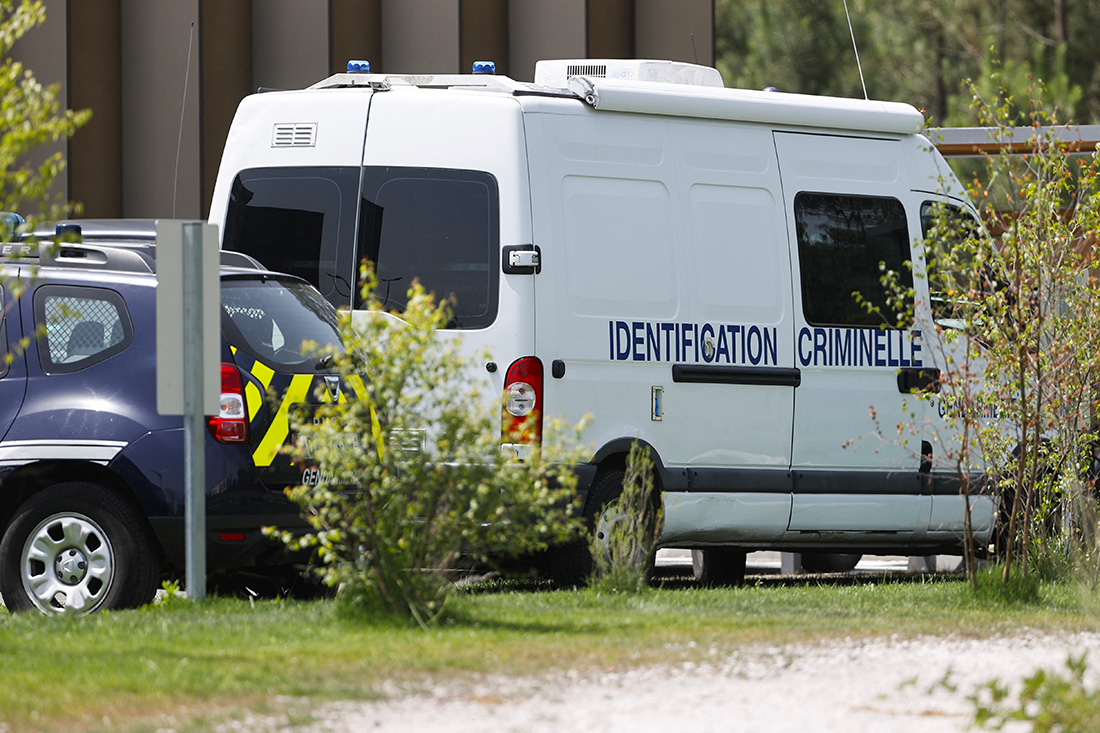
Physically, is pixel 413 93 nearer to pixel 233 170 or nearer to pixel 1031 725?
pixel 233 170

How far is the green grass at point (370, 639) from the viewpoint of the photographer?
5.63m

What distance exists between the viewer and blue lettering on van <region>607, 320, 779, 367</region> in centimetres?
918

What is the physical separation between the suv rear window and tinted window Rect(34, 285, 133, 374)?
0.48m

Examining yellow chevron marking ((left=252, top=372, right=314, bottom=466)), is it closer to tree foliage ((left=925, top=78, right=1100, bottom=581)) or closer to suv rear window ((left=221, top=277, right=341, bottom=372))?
suv rear window ((left=221, top=277, right=341, bottom=372))

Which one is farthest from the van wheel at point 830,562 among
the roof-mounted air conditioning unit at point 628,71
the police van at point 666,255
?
the roof-mounted air conditioning unit at point 628,71

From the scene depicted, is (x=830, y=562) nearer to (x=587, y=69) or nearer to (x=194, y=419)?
(x=587, y=69)

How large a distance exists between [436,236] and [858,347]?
2.63 meters

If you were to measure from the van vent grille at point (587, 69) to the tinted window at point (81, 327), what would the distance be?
12.1 feet

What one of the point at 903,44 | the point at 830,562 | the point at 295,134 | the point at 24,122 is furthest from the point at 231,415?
the point at 903,44

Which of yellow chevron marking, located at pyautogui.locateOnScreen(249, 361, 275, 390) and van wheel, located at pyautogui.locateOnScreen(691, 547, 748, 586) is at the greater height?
yellow chevron marking, located at pyautogui.locateOnScreen(249, 361, 275, 390)

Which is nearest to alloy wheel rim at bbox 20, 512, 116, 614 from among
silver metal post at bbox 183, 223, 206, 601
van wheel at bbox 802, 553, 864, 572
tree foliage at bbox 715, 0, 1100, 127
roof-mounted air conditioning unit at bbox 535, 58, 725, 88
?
silver metal post at bbox 183, 223, 206, 601

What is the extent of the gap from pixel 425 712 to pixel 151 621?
229 cm

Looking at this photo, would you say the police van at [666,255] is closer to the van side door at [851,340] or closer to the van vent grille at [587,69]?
the van side door at [851,340]

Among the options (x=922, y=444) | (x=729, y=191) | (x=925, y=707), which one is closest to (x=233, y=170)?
(x=729, y=191)
